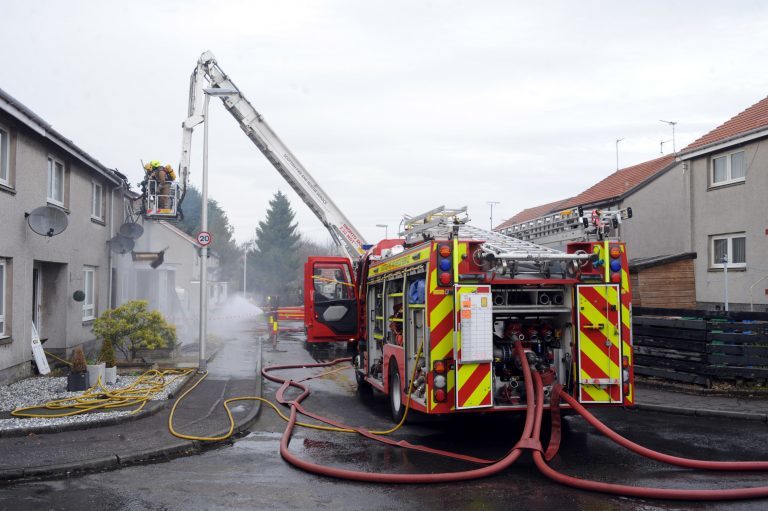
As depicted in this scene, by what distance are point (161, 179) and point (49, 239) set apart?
5.12 metres

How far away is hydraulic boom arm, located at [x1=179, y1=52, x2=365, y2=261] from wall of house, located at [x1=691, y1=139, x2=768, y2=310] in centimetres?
878

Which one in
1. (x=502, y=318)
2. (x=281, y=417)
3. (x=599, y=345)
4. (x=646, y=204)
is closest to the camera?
(x=599, y=345)

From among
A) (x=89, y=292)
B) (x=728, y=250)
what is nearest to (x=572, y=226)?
(x=728, y=250)

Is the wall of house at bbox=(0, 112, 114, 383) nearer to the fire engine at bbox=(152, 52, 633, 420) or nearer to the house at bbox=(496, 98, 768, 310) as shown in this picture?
the fire engine at bbox=(152, 52, 633, 420)

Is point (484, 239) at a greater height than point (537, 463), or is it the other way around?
point (484, 239)

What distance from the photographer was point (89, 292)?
Answer: 16.8 meters

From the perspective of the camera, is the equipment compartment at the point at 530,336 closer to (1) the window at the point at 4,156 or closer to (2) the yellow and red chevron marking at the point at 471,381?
(2) the yellow and red chevron marking at the point at 471,381

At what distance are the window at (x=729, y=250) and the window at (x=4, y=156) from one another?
15.3 metres

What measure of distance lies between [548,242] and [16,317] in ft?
30.8

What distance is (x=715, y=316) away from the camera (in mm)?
11844

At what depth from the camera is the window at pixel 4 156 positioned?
37.9 ft

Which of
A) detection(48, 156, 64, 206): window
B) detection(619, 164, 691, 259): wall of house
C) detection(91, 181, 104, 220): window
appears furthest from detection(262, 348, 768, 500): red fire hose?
detection(619, 164, 691, 259): wall of house

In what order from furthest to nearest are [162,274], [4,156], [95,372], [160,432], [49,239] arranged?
1. [162,274]
2. [49,239]
3. [4,156]
4. [95,372]
5. [160,432]

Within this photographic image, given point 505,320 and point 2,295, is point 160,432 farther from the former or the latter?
point 2,295
